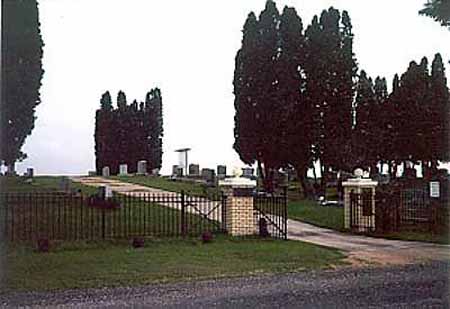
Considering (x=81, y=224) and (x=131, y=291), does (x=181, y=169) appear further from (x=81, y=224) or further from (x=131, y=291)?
(x=131, y=291)

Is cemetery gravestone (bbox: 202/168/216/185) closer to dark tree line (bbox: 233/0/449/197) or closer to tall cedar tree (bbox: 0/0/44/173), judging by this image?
dark tree line (bbox: 233/0/449/197)

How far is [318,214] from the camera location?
21.7 m

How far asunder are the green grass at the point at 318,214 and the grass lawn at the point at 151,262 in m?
5.38

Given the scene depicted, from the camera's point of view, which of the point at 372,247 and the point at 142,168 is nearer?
the point at 372,247

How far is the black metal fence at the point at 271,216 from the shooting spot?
15969 mm

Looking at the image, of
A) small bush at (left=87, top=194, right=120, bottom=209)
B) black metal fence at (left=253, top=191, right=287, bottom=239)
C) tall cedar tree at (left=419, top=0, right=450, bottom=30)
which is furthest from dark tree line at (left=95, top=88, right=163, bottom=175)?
tall cedar tree at (left=419, top=0, right=450, bottom=30)

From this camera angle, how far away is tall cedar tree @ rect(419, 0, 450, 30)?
13859 millimetres

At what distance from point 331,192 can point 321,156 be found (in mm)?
2538

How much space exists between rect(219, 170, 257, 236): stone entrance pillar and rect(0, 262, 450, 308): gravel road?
5506 mm

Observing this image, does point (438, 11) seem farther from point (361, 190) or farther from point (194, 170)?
point (194, 170)

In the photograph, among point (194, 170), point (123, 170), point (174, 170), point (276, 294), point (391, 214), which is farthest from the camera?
point (174, 170)

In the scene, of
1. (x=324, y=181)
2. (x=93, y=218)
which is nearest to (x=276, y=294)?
(x=93, y=218)

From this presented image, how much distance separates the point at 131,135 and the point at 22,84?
27017 millimetres

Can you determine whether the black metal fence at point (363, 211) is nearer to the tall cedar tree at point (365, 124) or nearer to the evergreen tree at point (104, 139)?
the tall cedar tree at point (365, 124)
